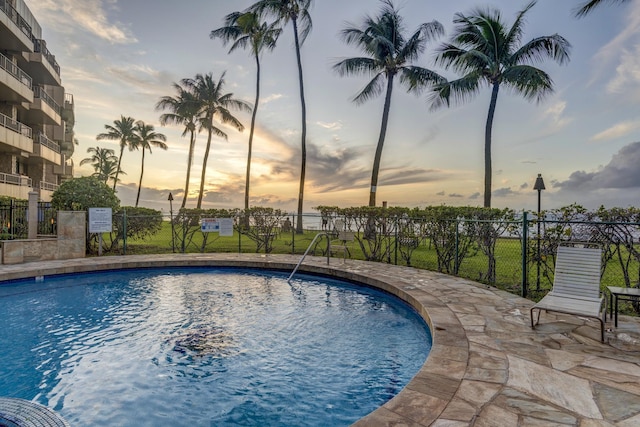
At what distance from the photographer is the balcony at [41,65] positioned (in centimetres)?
2066

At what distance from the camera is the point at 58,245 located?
10.4 m

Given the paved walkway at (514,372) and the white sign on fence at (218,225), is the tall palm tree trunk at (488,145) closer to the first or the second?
the paved walkway at (514,372)

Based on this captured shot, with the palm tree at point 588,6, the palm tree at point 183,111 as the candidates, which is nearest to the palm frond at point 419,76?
the palm tree at point 588,6

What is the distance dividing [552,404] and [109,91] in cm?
1711

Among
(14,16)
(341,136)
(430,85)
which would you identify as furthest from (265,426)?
(14,16)

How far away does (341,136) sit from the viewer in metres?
16.7

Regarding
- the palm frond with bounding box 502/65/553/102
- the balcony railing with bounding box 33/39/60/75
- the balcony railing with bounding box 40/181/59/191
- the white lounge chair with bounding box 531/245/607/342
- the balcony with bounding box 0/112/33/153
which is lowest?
the white lounge chair with bounding box 531/245/607/342

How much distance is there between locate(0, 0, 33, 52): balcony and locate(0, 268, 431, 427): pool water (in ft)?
56.0

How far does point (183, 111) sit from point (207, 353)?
95.9 ft

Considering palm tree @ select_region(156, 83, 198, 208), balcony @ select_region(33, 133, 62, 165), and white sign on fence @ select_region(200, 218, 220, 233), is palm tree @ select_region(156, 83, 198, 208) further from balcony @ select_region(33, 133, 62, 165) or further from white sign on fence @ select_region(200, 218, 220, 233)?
white sign on fence @ select_region(200, 218, 220, 233)

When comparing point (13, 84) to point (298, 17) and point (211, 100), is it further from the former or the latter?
point (298, 17)

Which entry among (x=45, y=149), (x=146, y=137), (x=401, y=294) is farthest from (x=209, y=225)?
(x=146, y=137)

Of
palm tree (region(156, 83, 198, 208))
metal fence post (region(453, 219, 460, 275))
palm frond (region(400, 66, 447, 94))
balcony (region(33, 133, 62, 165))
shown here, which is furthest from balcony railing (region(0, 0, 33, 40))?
metal fence post (region(453, 219, 460, 275))

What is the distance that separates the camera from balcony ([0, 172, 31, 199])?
16.9 metres
